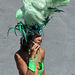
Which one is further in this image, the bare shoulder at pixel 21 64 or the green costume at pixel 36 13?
the bare shoulder at pixel 21 64

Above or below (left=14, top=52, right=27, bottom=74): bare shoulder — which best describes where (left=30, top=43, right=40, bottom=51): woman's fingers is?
above

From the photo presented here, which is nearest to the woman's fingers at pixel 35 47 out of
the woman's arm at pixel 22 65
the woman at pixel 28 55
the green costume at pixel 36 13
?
the woman at pixel 28 55

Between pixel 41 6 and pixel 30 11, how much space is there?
161 millimetres

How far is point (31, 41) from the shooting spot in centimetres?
278

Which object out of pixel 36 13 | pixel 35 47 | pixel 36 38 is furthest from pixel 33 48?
pixel 36 13

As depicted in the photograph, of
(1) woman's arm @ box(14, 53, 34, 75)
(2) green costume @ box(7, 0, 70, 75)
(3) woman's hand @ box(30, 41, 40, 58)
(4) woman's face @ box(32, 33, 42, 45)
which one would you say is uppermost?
(2) green costume @ box(7, 0, 70, 75)

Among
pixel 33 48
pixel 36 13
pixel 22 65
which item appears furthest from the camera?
pixel 22 65

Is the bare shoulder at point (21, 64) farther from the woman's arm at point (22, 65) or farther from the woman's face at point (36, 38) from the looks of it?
the woman's face at point (36, 38)

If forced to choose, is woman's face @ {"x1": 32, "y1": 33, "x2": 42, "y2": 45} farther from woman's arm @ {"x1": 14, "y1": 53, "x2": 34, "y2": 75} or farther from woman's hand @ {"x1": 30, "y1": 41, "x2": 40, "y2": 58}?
→ woman's arm @ {"x1": 14, "y1": 53, "x2": 34, "y2": 75}

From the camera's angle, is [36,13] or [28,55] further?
[28,55]

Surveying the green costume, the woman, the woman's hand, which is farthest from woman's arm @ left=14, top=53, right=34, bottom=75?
the green costume

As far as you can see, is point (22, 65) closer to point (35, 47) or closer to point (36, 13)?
point (35, 47)

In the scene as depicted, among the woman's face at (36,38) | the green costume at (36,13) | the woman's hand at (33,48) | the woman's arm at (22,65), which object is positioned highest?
the green costume at (36,13)

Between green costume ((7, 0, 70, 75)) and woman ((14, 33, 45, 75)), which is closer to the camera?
green costume ((7, 0, 70, 75))
